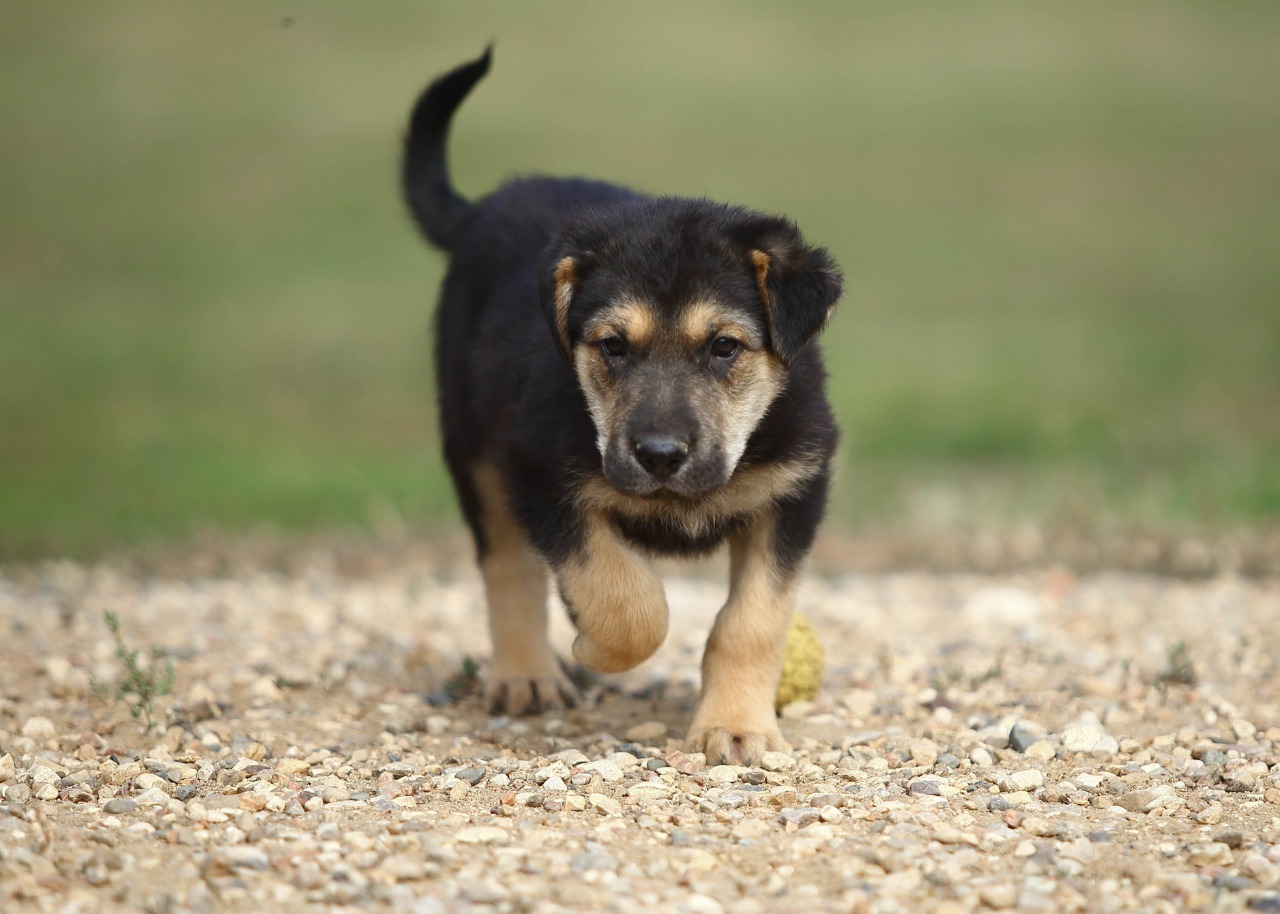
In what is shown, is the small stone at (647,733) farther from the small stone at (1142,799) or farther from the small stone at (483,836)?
the small stone at (1142,799)

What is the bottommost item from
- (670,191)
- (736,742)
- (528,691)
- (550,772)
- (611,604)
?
(528,691)

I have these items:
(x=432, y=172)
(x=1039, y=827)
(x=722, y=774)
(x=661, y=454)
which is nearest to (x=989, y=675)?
(x=722, y=774)

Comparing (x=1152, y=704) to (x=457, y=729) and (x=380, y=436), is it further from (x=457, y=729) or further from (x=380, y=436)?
(x=380, y=436)

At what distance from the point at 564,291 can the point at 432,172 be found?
216 cm

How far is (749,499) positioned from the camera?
5090 millimetres

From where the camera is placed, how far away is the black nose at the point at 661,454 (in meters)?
4.64

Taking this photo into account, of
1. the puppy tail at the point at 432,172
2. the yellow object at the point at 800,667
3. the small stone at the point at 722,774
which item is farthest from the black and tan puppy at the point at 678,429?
the puppy tail at the point at 432,172

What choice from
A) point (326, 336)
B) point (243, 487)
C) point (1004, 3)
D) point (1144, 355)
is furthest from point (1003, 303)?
point (1004, 3)

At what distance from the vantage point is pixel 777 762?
478 cm

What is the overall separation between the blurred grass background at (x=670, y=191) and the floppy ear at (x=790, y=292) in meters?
4.45

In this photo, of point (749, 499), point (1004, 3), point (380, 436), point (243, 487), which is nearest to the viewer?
point (749, 499)

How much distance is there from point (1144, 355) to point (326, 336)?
9.92 metres

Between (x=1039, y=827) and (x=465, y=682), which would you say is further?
(x=465, y=682)

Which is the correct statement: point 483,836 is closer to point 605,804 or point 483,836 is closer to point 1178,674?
point 605,804
